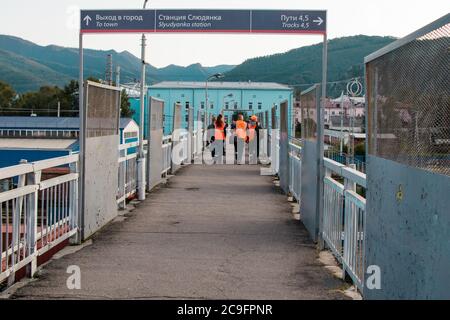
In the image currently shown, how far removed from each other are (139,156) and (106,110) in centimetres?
427

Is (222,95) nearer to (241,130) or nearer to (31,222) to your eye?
(241,130)

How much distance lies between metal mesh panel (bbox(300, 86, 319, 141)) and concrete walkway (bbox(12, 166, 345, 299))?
138 centimetres

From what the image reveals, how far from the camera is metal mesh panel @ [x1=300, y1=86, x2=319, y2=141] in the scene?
946cm

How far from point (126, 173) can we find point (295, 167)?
3237 millimetres

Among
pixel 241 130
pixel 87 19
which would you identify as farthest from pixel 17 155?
pixel 87 19

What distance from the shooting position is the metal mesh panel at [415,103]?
358 cm

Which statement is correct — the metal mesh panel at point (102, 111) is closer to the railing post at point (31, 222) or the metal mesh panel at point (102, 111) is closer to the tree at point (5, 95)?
the railing post at point (31, 222)

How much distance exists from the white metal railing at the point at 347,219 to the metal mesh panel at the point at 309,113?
1.23 meters

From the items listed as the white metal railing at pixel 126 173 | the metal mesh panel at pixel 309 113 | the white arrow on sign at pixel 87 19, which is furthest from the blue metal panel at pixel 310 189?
the white arrow on sign at pixel 87 19

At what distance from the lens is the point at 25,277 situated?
267 inches

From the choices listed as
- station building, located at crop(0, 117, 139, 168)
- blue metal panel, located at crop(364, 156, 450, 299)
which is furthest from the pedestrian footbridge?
station building, located at crop(0, 117, 139, 168)

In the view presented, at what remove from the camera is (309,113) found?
33.7 ft

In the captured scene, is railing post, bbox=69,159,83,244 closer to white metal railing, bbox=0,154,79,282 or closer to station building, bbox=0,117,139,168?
white metal railing, bbox=0,154,79,282
